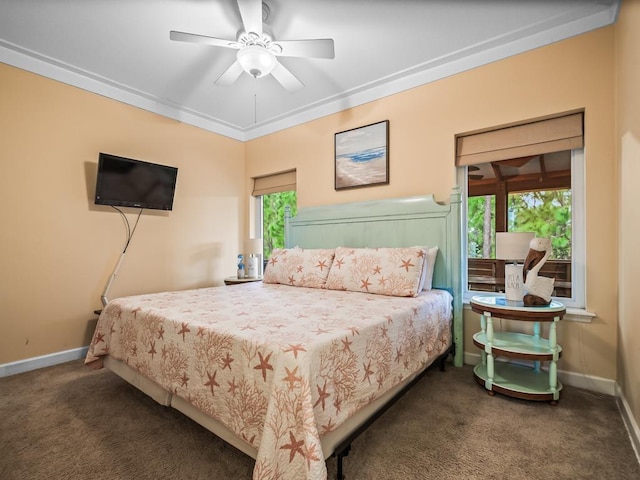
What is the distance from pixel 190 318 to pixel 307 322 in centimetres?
64

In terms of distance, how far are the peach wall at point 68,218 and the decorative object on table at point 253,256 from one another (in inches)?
26.3

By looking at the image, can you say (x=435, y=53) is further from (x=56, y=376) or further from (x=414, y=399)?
(x=56, y=376)

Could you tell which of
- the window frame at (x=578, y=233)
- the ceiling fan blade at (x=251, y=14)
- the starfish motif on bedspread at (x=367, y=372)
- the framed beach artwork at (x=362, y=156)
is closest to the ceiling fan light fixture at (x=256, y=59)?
the ceiling fan blade at (x=251, y=14)

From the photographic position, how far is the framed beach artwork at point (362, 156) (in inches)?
126

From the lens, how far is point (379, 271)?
255 cm

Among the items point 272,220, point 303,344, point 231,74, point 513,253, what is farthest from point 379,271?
point 272,220

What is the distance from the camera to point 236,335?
135cm

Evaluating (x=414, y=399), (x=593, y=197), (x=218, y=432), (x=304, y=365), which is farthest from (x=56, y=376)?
(x=593, y=197)

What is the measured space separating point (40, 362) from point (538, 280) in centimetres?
405

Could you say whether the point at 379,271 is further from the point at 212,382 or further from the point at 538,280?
the point at 212,382

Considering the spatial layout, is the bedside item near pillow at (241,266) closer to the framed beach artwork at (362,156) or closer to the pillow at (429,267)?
the framed beach artwork at (362,156)

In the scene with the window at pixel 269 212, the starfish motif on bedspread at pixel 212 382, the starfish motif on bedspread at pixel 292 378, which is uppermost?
the window at pixel 269 212

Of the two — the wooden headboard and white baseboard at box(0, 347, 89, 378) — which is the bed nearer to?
the wooden headboard

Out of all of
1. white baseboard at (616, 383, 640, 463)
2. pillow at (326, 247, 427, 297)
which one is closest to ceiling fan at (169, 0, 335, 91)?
pillow at (326, 247, 427, 297)
